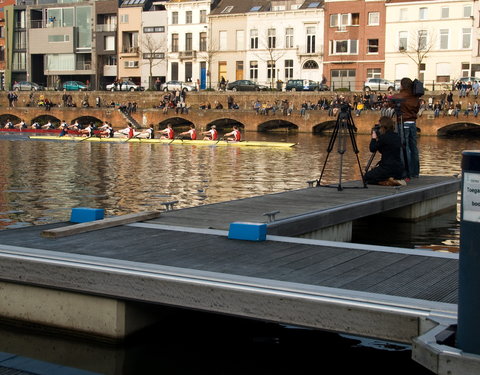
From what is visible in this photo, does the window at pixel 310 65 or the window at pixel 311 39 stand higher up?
the window at pixel 311 39

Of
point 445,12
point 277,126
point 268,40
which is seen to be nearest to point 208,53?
point 268,40

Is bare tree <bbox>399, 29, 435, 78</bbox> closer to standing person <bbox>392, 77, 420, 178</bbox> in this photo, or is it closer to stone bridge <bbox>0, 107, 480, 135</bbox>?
stone bridge <bbox>0, 107, 480, 135</bbox>

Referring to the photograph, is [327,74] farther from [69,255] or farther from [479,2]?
[69,255]

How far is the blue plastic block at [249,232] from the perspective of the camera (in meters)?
9.26

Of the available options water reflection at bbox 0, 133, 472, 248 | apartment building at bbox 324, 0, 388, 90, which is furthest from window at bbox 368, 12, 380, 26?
water reflection at bbox 0, 133, 472, 248

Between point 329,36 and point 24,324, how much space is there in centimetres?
6493

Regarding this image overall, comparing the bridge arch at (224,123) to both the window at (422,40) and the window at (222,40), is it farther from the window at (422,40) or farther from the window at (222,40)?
the window at (422,40)

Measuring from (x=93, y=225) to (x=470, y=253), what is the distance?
19.3ft

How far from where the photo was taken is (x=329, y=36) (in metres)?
70.1

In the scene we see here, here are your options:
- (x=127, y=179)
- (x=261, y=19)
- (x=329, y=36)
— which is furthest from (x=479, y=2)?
(x=127, y=179)

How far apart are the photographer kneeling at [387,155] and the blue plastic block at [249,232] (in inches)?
236

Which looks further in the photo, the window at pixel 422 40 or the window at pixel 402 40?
the window at pixel 402 40

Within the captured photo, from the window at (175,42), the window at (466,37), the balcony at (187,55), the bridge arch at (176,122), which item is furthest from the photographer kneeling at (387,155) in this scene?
Result: the window at (175,42)

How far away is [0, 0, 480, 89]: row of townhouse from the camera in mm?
66188
